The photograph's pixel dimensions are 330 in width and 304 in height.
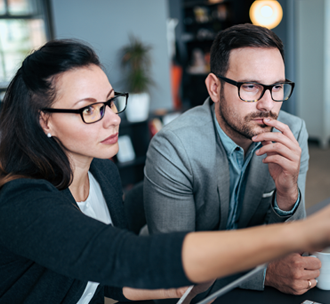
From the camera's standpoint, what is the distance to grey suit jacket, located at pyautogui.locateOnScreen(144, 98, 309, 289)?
1307mm

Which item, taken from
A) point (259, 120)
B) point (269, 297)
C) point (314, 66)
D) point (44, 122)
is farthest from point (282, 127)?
point (314, 66)

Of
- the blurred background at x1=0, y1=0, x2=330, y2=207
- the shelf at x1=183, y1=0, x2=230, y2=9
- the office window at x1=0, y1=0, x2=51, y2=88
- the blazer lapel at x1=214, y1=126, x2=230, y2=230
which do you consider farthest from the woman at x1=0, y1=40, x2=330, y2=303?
the shelf at x1=183, y1=0, x2=230, y2=9

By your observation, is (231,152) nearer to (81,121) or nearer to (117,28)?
(81,121)

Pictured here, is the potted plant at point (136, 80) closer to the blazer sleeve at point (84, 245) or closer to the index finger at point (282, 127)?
the index finger at point (282, 127)

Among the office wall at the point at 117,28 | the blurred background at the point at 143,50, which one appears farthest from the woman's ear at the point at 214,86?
the office wall at the point at 117,28

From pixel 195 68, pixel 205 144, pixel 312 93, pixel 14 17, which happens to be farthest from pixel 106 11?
pixel 195 68

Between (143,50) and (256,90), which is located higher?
(143,50)

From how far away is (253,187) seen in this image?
1.46 m

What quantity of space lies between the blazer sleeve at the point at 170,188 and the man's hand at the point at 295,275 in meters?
0.41

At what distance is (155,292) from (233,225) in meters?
0.60

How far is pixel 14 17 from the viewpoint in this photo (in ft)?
11.1

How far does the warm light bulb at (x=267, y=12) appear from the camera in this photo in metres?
3.52

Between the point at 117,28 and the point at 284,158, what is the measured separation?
123 inches

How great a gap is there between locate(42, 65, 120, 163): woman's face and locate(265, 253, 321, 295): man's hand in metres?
0.61
